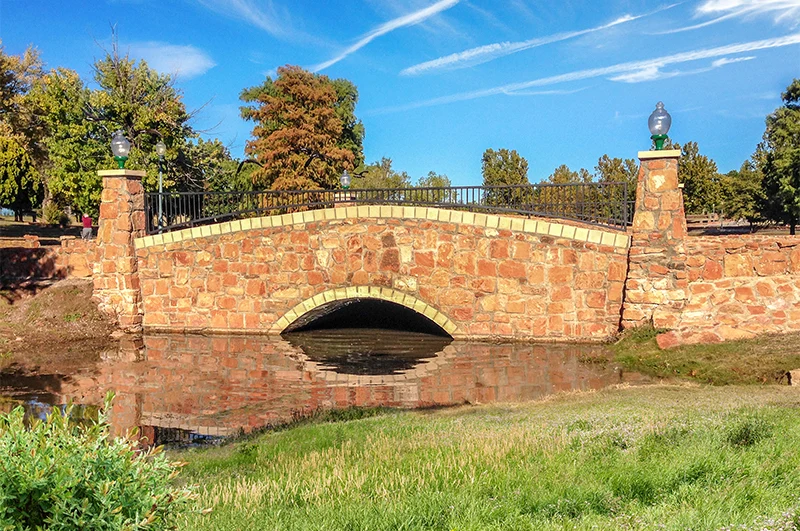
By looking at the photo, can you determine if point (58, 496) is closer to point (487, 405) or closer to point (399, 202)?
point (487, 405)

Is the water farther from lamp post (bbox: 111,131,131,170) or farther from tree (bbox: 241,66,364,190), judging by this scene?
tree (bbox: 241,66,364,190)

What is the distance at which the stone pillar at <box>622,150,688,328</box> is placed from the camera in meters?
12.4

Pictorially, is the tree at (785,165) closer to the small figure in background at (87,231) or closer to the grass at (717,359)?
the grass at (717,359)

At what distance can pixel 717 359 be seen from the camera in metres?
10.6

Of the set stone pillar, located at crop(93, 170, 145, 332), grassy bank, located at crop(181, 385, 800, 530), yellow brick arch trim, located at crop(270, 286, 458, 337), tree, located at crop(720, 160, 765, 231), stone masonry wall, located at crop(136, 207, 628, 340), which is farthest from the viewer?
tree, located at crop(720, 160, 765, 231)

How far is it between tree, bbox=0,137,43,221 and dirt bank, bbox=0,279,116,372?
15783 millimetres

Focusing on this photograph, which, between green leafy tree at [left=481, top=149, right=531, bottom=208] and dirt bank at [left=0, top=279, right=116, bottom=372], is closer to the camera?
dirt bank at [left=0, top=279, right=116, bottom=372]

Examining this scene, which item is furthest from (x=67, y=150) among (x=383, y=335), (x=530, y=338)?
(x=530, y=338)

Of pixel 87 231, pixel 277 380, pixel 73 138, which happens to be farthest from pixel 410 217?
pixel 73 138

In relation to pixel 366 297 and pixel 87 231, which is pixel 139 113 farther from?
pixel 366 297

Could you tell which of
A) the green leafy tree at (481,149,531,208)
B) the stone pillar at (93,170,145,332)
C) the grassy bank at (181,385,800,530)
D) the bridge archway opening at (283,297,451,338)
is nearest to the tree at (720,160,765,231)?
the green leafy tree at (481,149,531,208)

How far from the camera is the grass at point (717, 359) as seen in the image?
31.8 ft

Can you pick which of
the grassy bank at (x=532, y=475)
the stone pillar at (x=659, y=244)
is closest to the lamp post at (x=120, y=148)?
the grassy bank at (x=532, y=475)

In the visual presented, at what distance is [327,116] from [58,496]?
111 feet
